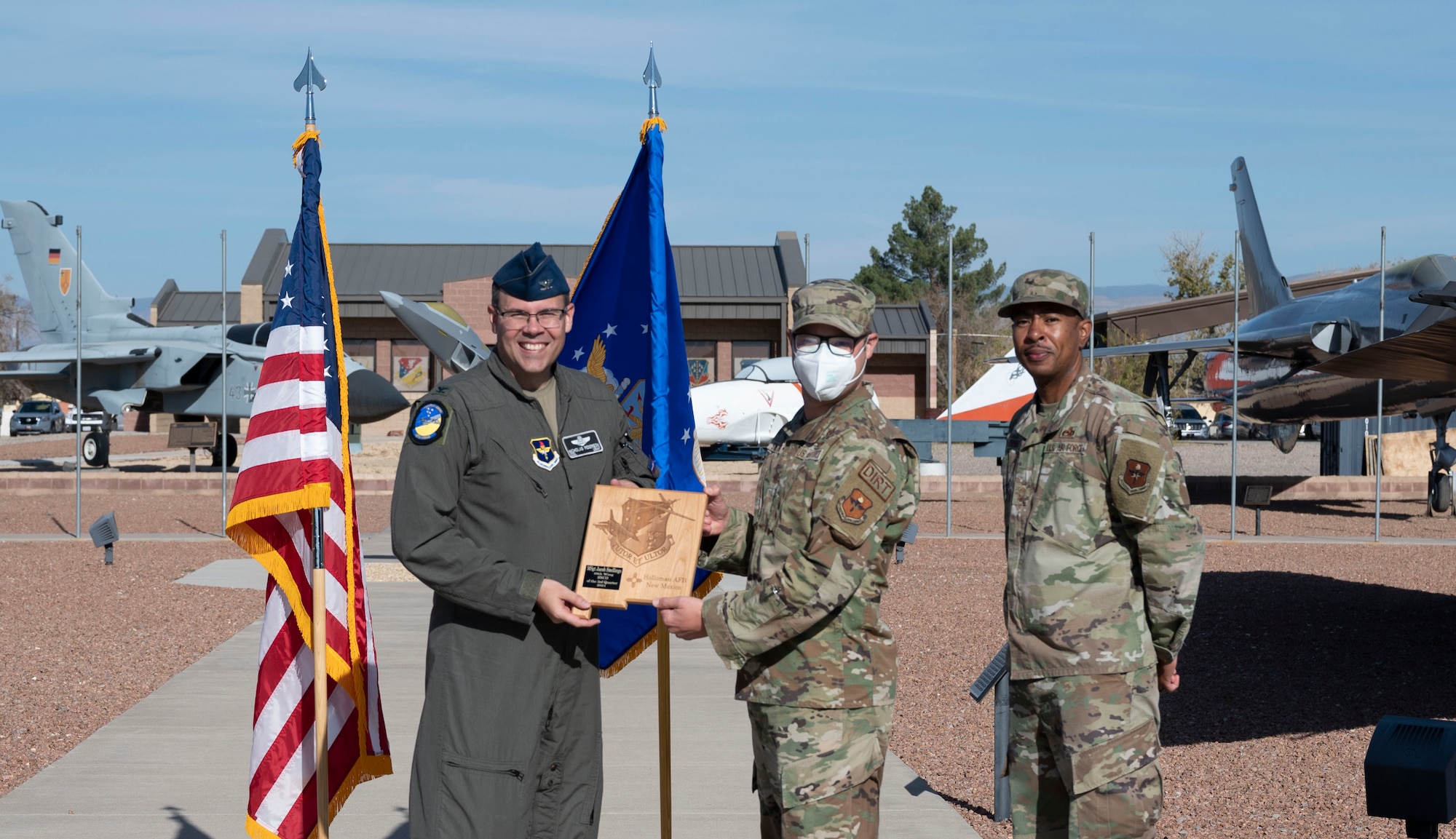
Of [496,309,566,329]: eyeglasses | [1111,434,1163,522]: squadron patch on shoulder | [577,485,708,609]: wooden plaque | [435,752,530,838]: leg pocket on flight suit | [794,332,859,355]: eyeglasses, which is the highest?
[496,309,566,329]: eyeglasses

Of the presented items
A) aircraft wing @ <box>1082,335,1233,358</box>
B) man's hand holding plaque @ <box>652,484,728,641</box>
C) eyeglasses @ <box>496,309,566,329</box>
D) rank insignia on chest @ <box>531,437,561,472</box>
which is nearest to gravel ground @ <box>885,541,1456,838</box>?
man's hand holding plaque @ <box>652,484,728,641</box>

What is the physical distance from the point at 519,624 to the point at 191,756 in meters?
3.95

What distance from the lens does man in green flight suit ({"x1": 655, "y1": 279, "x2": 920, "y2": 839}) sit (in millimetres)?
3266

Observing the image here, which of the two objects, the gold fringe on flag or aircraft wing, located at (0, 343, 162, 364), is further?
aircraft wing, located at (0, 343, 162, 364)

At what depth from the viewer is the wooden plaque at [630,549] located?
3.44 meters

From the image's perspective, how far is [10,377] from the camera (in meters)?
30.5

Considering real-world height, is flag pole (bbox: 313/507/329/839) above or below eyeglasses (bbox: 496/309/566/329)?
below

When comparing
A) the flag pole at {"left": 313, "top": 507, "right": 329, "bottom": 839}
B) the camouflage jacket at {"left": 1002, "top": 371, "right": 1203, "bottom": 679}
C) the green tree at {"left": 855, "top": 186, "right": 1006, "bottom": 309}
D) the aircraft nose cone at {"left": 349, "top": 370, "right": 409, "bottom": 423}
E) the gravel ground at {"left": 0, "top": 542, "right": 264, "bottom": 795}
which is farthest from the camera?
the green tree at {"left": 855, "top": 186, "right": 1006, "bottom": 309}

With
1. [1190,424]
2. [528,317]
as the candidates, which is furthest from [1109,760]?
[1190,424]

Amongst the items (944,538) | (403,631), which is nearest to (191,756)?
(403,631)

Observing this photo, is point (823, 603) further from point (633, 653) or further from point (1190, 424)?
point (1190, 424)

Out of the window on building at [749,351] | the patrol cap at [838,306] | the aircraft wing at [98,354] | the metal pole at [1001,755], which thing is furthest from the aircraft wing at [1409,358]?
the window on building at [749,351]

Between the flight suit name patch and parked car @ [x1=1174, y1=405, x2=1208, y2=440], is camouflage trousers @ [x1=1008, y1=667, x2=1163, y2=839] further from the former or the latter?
parked car @ [x1=1174, y1=405, x2=1208, y2=440]

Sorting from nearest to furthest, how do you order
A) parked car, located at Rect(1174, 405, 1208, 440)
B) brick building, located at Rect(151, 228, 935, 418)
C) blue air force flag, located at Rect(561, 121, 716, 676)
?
blue air force flag, located at Rect(561, 121, 716, 676)
brick building, located at Rect(151, 228, 935, 418)
parked car, located at Rect(1174, 405, 1208, 440)
